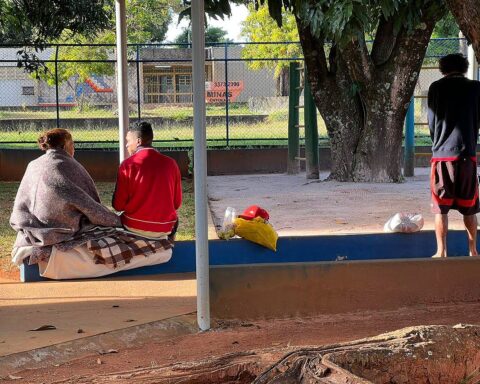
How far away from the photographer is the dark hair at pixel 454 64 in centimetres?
667

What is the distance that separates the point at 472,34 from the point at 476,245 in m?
2.88

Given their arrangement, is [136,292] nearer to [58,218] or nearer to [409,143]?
[58,218]

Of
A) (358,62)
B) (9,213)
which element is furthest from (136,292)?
(358,62)

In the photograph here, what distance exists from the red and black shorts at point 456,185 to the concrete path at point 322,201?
6.15 ft

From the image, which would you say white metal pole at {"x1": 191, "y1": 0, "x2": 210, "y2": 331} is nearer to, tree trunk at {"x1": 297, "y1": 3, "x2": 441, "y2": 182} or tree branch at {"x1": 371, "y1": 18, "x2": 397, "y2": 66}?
tree trunk at {"x1": 297, "y1": 3, "x2": 441, "y2": 182}

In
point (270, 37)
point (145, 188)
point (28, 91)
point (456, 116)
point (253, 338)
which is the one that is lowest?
point (253, 338)

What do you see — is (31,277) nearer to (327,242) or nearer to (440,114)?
(327,242)

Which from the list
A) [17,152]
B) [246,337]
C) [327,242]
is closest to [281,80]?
[17,152]

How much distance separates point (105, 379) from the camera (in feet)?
13.0

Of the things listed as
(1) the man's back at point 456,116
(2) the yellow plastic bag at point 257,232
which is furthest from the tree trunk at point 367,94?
(2) the yellow plastic bag at point 257,232

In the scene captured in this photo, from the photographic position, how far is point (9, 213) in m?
10.9

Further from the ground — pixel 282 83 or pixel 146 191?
pixel 282 83

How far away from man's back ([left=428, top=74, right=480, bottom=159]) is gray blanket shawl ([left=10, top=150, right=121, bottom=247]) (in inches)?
110

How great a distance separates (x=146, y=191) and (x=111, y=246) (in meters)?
0.52
